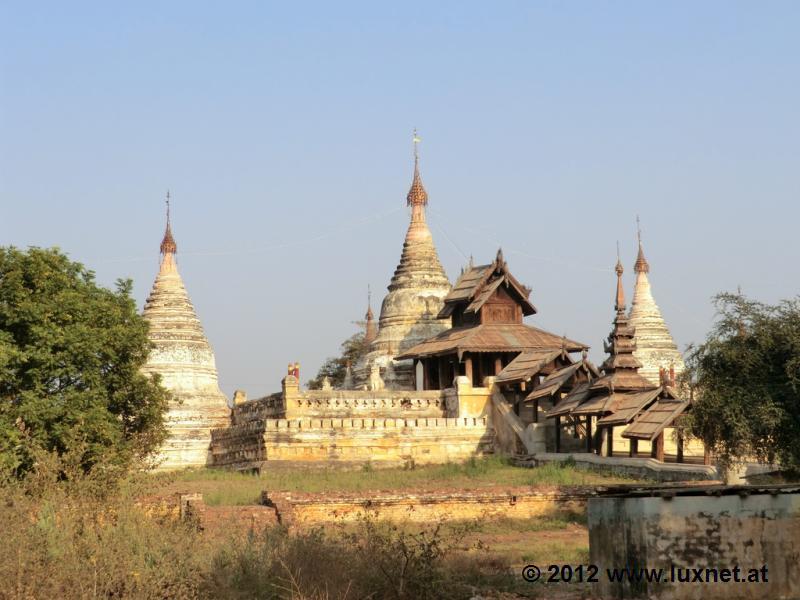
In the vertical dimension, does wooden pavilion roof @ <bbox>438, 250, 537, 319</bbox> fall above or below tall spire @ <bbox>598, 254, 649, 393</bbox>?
→ above

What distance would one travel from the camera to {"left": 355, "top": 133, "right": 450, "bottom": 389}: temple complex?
48.8m

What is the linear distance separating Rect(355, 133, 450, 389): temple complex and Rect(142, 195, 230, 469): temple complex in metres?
5.73

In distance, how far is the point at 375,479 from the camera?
3356cm

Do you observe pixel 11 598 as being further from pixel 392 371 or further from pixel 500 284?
pixel 392 371

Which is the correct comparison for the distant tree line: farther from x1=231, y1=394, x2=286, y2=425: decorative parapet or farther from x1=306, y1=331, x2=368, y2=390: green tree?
x1=306, y1=331, x2=368, y2=390: green tree

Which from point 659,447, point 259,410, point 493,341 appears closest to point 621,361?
point 659,447

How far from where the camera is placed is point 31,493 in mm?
19328

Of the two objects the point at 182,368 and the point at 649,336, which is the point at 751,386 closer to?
the point at 182,368

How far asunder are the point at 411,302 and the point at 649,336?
1267cm

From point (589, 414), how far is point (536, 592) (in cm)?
1711

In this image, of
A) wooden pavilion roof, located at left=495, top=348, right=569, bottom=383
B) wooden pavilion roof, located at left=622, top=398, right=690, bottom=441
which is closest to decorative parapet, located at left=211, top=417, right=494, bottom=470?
wooden pavilion roof, located at left=495, top=348, right=569, bottom=383

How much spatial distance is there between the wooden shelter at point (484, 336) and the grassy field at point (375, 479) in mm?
4829

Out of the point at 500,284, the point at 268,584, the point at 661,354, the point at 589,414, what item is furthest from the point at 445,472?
the point at 661,354

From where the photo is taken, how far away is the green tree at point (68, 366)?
2730 cm
